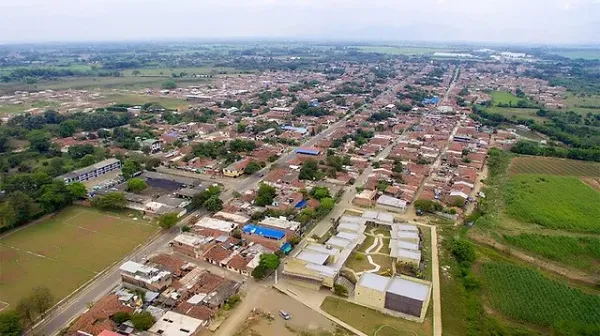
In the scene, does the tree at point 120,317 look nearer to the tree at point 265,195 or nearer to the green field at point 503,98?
the tree at point 265,195

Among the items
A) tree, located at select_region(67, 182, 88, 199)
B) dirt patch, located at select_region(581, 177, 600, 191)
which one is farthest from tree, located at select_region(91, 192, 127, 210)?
dirt patch, located at select_region(581, 177, 600, 191)

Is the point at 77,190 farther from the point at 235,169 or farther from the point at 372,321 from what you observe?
the point at 372,321

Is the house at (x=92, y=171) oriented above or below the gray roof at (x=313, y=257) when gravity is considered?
below

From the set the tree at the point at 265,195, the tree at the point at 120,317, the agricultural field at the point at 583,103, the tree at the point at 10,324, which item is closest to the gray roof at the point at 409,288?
the tree at the point at 120,317

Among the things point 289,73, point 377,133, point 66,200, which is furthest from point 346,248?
point 289,73

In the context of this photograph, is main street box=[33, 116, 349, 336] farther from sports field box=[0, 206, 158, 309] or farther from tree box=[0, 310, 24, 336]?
tree box=[0, 310, 24, 336]

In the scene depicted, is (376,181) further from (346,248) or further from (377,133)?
(377,133)

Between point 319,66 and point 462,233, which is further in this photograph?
point 319,66
